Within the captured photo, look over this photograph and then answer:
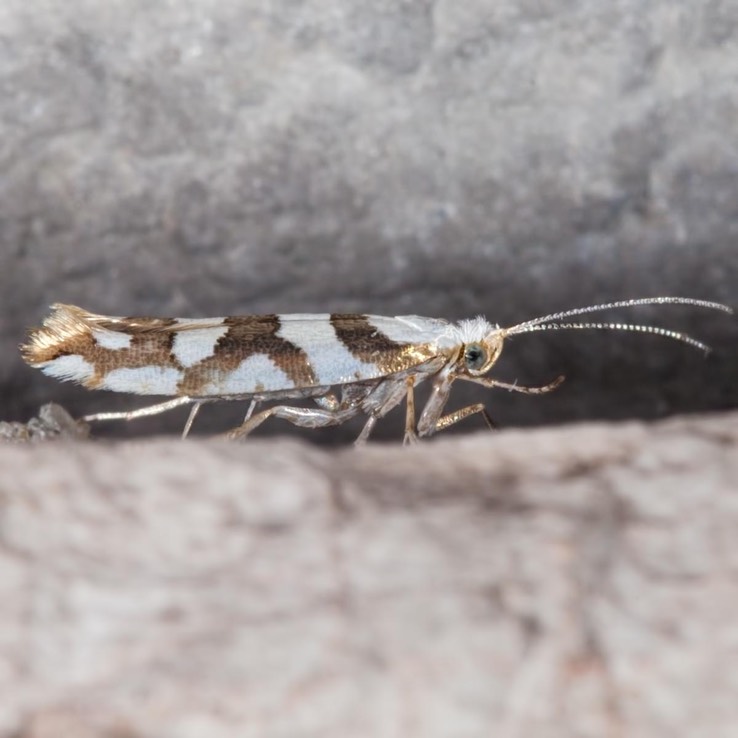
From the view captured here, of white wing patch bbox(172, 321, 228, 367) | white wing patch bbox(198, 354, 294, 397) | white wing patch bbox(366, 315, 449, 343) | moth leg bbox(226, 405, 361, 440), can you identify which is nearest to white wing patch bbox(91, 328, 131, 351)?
white wing patch bbox(172, 321, 228, 367)

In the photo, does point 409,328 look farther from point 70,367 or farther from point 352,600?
point 352,600

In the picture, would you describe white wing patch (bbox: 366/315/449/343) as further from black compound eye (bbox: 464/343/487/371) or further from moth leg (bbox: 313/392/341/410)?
moth leg (bbox: 313/392/341/410)

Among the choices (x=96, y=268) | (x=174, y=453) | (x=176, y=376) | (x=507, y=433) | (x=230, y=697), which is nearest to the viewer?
(x=230, y=697)

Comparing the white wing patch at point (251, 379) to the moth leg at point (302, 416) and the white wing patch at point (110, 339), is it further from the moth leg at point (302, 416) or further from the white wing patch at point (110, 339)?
the white wing patch at point (110, 339)

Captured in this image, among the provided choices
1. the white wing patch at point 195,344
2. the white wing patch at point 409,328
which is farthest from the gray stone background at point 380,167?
the white wing patch at point 195,344

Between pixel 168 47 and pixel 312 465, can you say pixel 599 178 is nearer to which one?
pixel 168 47

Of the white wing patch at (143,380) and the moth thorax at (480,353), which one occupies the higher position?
the moth thorax at (480,353)

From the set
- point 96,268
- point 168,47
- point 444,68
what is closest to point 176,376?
point 96,268

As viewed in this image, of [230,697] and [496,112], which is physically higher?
[496,112]
